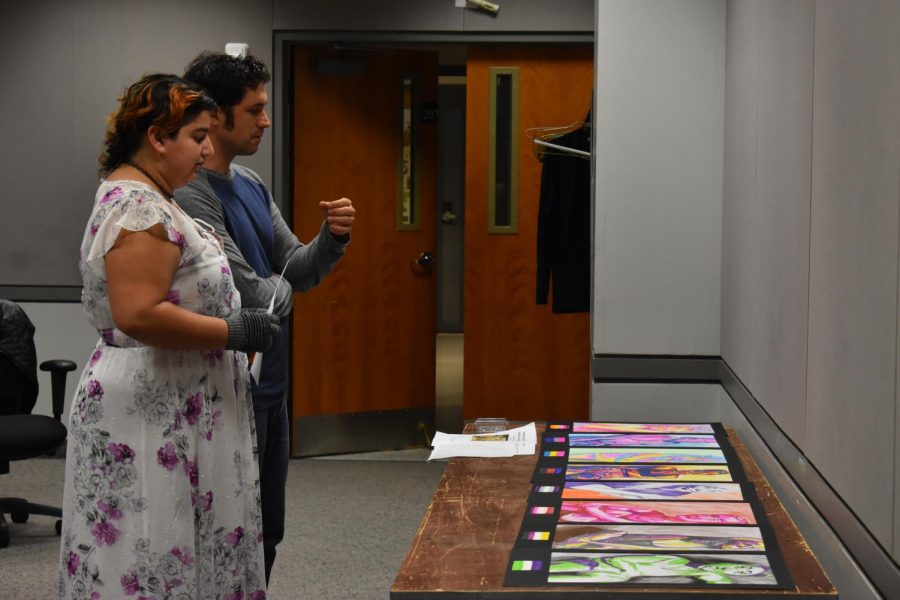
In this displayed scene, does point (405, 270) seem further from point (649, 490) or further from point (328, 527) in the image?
point (649, 490)

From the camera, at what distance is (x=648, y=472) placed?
2379 millimetres

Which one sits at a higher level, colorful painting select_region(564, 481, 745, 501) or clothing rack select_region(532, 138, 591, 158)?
clothing rack select_region(532, 138, 591, 158)

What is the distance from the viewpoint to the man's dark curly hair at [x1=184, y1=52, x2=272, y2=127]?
269 cm

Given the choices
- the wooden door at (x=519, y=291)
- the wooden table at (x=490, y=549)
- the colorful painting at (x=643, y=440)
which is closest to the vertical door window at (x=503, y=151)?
the wooden door at (x=519, y=291)

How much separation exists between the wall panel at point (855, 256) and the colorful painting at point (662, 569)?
0.61 ft

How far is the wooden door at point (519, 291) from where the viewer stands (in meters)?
5.88

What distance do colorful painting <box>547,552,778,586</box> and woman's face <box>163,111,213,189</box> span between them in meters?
1.08

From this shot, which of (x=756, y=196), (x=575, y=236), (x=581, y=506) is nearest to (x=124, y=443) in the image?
(x=581, y=506)

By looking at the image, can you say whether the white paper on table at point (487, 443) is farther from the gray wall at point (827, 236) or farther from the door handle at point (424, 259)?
the door handle at point (424, 259)

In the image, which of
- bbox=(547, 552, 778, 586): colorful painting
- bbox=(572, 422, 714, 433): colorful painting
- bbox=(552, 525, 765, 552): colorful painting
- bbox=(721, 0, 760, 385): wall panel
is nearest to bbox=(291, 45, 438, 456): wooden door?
bbox=(721, 0, 760, 385): wall panel

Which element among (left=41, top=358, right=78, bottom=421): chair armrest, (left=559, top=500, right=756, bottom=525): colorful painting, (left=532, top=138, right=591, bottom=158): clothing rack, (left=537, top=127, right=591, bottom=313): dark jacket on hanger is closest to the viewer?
(left=559, top=500, right=756, bottom=525): colorful painting

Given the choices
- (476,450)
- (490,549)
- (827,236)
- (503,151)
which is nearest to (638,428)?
(476,450)

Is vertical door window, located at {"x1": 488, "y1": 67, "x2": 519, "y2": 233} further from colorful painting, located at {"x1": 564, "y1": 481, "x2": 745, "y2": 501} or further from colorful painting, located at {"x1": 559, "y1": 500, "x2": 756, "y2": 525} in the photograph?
colorful painting, located at {"x1": 559, "y1": 500, "x2": 756, "y2": 525}

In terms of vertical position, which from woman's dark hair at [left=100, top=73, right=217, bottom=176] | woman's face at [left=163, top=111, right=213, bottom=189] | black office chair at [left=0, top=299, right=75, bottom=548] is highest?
woman's dark hair at [left=100, top=73, right=217, bottom=176]
